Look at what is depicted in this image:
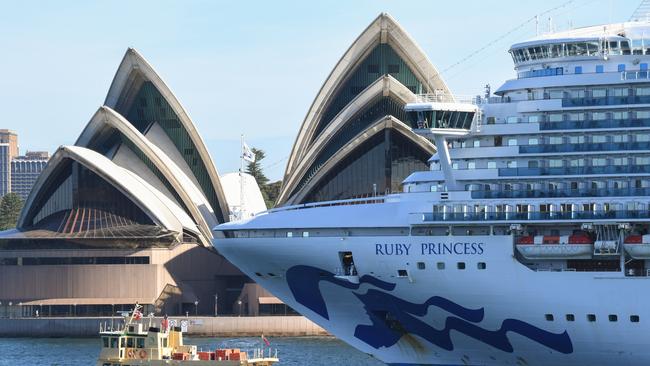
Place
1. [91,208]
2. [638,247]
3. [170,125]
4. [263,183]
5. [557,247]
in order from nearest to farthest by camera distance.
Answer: [638,247] → [557,247] → [91,208] → [170,125] → [263,183]

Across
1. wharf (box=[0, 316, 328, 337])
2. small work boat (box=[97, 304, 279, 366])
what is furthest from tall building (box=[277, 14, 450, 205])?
small work boat (box=[97, 304, 279, 366])

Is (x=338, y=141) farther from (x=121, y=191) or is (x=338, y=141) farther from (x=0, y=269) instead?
(x=0, y=269)

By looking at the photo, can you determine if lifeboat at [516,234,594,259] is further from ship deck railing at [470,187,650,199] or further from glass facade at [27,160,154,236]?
glass facade at [27,160,154,236]

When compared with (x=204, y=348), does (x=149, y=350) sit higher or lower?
higher

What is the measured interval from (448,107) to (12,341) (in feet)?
121

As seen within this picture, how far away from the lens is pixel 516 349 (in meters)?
48.1

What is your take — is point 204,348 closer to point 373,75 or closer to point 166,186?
point 166,186

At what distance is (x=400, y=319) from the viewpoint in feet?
163

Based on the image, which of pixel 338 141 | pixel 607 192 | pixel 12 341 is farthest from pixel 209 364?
pixel 338 141

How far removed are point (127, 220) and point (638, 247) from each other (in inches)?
1783

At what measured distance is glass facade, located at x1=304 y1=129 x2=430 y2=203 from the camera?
8588 centimetres

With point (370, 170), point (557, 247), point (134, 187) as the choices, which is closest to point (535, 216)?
point (557, 247)

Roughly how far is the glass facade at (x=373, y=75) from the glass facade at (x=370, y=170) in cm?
266

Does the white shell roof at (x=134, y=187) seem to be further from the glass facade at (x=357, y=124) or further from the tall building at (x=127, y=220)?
the glass facade at (x=357, y=124)
